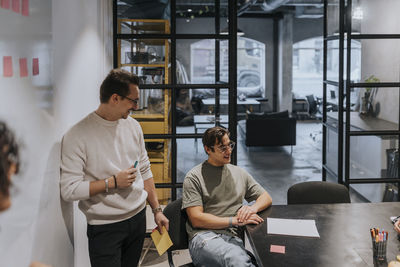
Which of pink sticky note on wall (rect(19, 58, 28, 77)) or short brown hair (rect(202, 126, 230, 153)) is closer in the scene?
pink sticky note on wall (rect(19, 58, 28, 77))

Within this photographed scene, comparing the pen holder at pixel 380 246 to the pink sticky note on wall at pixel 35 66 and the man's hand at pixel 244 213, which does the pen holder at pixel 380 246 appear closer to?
the man's hand at pixel 244 213

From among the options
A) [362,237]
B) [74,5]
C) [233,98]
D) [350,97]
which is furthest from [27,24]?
[350,97]

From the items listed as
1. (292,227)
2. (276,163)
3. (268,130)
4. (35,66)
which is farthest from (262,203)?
(268,130)

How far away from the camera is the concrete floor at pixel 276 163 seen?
14.3 ft

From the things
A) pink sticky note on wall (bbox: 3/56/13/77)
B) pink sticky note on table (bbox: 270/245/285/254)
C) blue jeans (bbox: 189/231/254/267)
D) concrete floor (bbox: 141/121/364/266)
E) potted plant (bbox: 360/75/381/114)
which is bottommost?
concrete floor (bbox: 141/121/364/266)

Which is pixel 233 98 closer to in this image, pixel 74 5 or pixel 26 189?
pixel 74 5

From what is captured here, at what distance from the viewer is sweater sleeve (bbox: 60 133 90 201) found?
7.64ft

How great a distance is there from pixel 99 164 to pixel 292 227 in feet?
3.94

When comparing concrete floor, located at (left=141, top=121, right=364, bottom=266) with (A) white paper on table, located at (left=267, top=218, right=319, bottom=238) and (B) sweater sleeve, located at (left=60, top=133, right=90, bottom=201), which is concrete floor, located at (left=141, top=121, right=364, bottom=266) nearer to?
(A) white paper on table, located at (left=267, top=218, right=319, bottom=238)

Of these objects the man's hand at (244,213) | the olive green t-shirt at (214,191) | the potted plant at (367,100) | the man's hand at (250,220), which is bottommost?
the man's hand at (250,220)

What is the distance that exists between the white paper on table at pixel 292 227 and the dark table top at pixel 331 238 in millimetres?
38

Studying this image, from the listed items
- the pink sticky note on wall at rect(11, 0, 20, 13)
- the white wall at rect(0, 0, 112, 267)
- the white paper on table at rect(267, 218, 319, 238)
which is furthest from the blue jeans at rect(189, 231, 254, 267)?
the pink sticky note on wall at rect(11, 0, 20, 13)

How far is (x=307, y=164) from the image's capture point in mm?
9266

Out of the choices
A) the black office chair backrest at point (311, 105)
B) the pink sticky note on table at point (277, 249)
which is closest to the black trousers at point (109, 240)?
the pink sticky note on table at point (277, 249)
